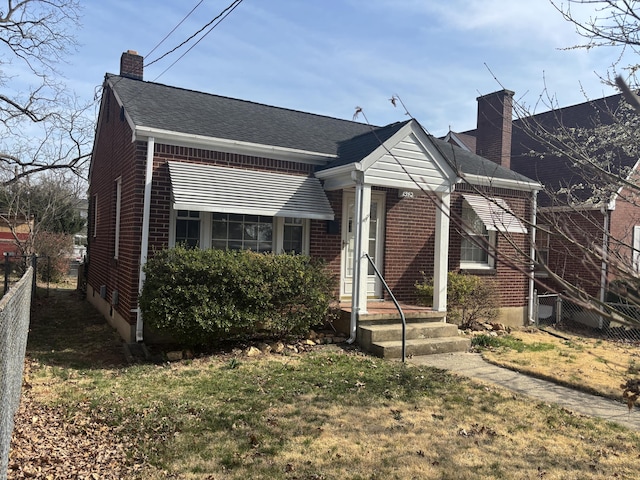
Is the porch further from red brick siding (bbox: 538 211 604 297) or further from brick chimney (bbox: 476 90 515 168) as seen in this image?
brick chimney (bbox: 476 90 515 168)

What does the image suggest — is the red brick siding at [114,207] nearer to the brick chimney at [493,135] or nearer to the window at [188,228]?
the window at [188,228]

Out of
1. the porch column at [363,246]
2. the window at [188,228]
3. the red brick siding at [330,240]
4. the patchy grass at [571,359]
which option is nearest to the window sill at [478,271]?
the patchy grass at [571,359]

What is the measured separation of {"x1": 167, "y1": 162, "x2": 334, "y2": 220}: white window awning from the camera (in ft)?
27.0

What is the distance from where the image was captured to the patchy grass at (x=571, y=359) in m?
7.12

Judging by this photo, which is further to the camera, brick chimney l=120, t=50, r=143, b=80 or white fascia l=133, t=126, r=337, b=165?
brick chimney l=120, t=50, r=143, b=80

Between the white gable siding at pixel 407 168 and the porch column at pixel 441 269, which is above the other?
the white gable siding at pixel 407 168

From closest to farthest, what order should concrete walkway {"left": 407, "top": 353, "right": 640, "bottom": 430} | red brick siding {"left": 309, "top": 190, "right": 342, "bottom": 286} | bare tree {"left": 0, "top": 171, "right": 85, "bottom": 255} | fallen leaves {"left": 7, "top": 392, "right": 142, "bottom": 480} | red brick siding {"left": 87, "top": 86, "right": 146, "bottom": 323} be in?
fallen leaves {"left": 7, "top": 392, "right": 142, "bottom": 480}, concrete walkway {"left": 407, "top": 353, "right": 640, "bottom": 430}, red brick siding {"left": 87, "top": 86, "right": 146, "bottom": 323}, red brick siding {"left": 309, "top": 190, "right": 342, "bottom": 286}, bare tree {"left": 0, "top": 171, "right": 85, "bottom": 255}

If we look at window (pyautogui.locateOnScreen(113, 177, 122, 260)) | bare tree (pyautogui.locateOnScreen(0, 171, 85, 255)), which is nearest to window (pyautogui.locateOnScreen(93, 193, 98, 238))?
window (pyautogui.locateOnScreen(113, 177, 122, 260))

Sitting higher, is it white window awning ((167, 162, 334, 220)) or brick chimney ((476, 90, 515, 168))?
brick chimney ((476, 90, 515, 168))

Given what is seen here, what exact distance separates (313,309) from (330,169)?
2732 millimetres

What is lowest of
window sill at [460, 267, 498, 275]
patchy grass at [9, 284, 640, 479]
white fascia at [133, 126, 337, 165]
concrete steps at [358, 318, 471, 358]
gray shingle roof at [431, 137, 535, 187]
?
patchy grass at [9, 284, 640, 479]

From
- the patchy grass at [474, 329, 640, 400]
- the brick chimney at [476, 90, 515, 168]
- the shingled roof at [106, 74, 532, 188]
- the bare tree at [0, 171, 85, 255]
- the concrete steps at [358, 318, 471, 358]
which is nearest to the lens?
the patchy grass at [474, 329, 640, 400]

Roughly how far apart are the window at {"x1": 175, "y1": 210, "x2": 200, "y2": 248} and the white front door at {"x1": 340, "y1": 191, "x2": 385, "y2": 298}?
121 inches

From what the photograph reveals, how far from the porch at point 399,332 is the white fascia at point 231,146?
299cm
